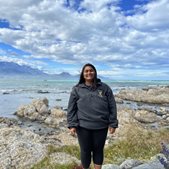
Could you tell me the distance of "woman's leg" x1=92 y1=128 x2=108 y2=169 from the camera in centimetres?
582

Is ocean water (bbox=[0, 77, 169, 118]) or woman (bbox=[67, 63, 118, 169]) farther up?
woman (bbox=[67, 63, 118, 169])

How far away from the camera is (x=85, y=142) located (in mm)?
5891

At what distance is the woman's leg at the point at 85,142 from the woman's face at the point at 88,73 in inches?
32.5

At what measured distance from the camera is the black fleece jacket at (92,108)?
5.68 metres

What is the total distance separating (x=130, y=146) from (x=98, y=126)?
357 cm

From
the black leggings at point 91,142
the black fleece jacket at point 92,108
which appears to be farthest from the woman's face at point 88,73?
the black leggings at point 91,142

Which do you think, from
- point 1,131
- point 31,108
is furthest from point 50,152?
point 31,108

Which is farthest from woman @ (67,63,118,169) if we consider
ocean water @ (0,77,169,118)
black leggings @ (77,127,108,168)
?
ocean water @ (0,77,169,118)

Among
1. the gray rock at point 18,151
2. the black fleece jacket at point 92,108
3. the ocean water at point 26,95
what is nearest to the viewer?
the black fleece jacket at point 92,108

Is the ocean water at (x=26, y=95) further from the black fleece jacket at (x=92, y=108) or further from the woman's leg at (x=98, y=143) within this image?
the black fleece jacket at (x=92, y=108)

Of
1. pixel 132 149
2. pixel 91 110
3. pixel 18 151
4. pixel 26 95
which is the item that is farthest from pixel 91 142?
pixel 26 95

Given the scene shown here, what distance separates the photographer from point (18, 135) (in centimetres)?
861

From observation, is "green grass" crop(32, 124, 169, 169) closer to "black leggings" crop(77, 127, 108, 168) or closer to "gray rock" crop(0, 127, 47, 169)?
"gray rock" crop(0, 127, 47, 169)

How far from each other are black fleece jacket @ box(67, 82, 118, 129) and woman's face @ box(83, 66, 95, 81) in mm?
133
